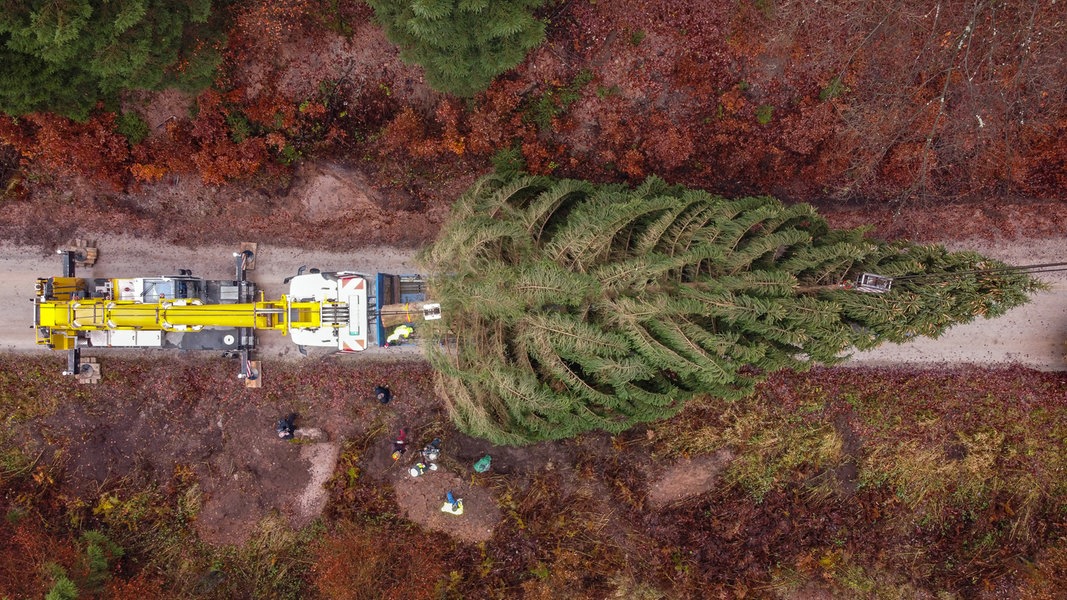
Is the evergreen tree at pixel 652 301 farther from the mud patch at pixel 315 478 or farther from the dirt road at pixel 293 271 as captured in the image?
the mud patch at pixel 315 478

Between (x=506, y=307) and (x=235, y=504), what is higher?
(x=506, y=307)

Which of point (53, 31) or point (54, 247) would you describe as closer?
point (53, 31)

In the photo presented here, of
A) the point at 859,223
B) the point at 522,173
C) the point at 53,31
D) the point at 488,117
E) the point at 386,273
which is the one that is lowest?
the point at 386,273

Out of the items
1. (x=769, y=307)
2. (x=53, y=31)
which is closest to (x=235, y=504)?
(x=53, y=31)

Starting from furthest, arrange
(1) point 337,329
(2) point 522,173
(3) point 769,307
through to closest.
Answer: (2) point 522,173, (1) point 337,329, (3) point 769,307

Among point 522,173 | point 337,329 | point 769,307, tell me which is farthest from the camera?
point 522,173

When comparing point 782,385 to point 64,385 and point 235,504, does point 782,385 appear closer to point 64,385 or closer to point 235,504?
point 235,504
